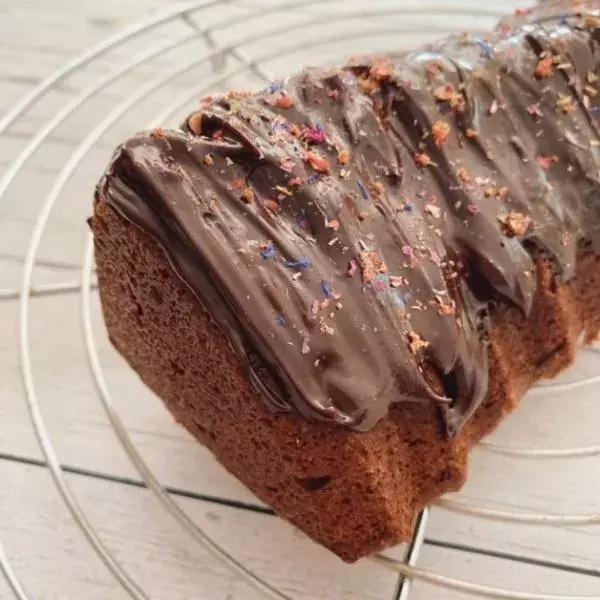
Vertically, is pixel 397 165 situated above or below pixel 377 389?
above

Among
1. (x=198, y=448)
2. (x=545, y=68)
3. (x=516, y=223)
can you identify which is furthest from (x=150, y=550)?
(x=545, y=68)

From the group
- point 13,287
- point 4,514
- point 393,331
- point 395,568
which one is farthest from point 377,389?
point 13,287

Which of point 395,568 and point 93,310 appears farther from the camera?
point 93,310

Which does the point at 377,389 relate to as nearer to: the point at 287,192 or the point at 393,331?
the point at 393,331

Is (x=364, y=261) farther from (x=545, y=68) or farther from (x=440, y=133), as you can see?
(x=545, y=68)

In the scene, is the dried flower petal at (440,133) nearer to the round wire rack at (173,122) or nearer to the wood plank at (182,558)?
the round wire rack at (173,122)

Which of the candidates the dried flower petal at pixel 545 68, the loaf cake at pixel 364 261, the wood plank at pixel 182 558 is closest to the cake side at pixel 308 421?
the loaf cake at pixel 364 261
